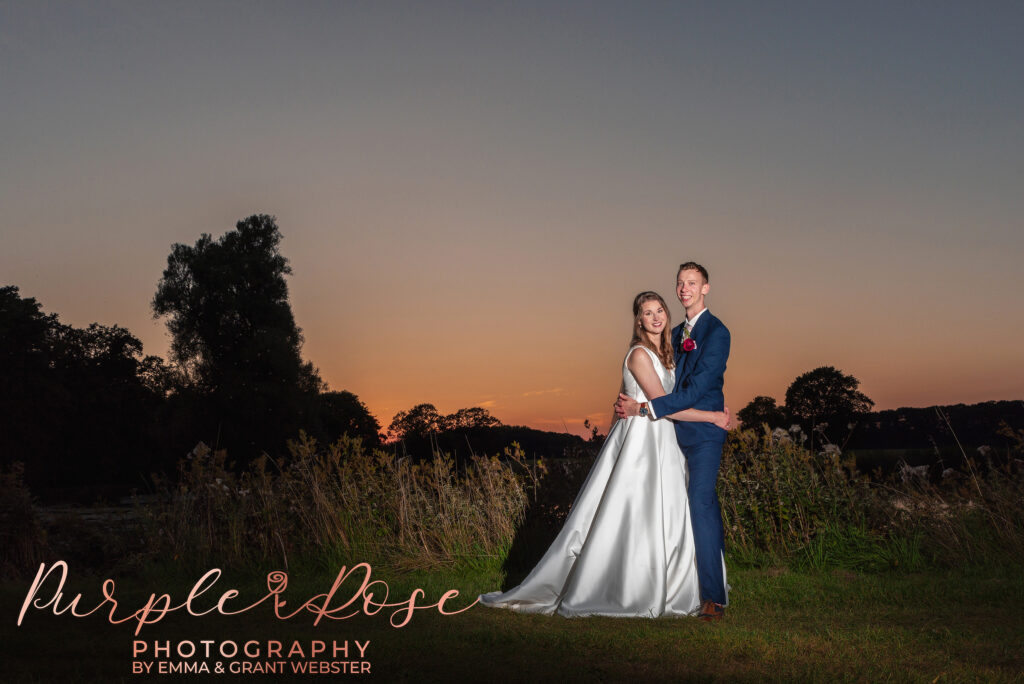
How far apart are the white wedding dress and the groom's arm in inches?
10.8

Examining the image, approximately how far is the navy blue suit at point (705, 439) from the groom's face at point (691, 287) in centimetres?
17

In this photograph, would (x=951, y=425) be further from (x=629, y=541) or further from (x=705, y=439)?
(x=629, y=541)

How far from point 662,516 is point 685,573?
42 centimetres

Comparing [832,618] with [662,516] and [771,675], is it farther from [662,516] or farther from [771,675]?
[771,675]

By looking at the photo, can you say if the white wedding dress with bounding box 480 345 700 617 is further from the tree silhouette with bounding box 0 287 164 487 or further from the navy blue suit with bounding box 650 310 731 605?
the tree silhouette with bounding box 0 287 164 487

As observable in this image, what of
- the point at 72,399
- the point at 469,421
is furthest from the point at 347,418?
the point at 469,421

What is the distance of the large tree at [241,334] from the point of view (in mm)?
38562

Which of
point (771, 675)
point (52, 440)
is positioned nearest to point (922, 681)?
point (771, 675)

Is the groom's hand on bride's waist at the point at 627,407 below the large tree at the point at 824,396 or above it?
below

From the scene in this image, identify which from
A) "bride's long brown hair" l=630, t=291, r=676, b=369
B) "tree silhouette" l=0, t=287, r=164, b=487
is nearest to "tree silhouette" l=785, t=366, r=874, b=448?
"tree silhouette" l=0, t=287, r=164, b=487

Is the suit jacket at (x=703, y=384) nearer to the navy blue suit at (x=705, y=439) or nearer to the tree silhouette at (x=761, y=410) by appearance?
the navy blue suit at (x=705, y=439)

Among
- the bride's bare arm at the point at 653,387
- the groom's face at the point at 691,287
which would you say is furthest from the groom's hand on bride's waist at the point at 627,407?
the groom's face at the point at 691,287

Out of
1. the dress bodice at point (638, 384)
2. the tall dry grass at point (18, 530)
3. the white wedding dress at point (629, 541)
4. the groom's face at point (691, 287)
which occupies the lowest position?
the white wedding dress at point (629, 541)

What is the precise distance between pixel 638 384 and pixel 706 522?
1034 mm
